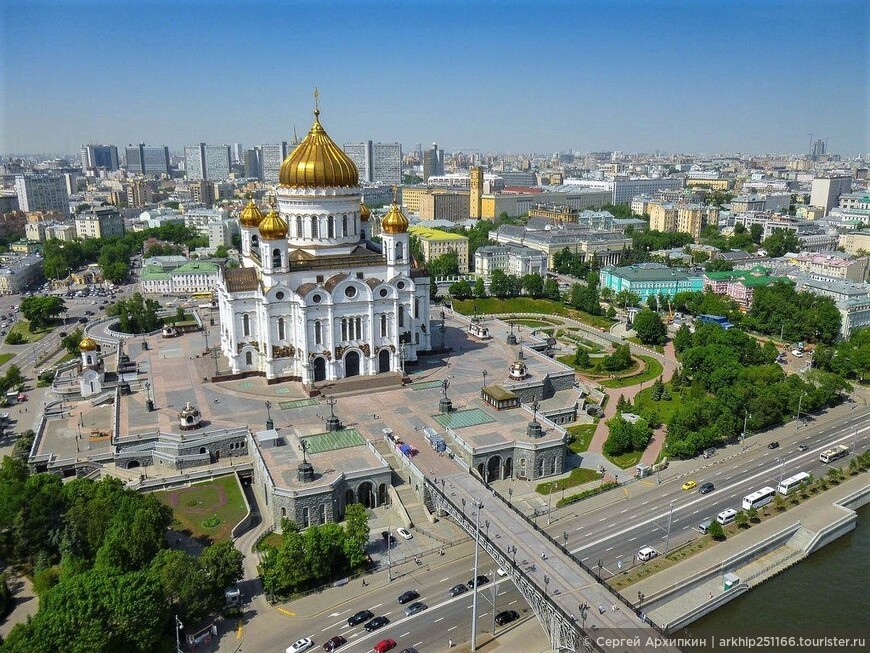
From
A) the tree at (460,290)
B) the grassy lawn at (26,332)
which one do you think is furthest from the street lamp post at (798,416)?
the grassy lawn at (26,332)

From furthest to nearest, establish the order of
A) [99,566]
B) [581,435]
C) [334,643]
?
[581,435]
[99,566]
[334,643]

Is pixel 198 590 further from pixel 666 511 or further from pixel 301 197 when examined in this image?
pixel 301 197

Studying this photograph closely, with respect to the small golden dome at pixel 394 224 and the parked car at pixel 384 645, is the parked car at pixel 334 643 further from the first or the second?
the small golden dome at pixel 394 224

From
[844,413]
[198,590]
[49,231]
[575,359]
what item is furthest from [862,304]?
[49,231]

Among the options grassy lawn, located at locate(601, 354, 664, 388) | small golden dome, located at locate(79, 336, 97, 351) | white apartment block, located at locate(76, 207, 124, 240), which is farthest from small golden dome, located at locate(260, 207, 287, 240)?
white apartment block, located at locate(76, 207, 124, 240)

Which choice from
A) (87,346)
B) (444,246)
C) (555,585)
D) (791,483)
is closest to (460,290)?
(444,246)

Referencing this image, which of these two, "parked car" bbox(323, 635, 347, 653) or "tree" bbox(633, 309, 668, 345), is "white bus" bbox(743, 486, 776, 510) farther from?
"tree" bbox(633, 309, 668, 345)

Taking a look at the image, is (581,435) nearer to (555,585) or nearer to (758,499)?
(758,499)
